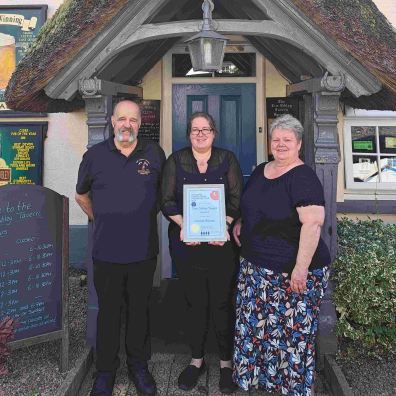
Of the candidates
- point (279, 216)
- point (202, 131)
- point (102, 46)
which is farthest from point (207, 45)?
point (279, 216)

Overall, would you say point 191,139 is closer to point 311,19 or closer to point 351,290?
point 311,19

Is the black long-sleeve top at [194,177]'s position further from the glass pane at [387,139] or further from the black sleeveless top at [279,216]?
the glass pane at [387,139]

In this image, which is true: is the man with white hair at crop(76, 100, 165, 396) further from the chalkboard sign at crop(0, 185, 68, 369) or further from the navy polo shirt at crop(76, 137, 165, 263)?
the chalkboard sign at crop(0, 185, 68, 369)

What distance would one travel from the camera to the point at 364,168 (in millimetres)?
5688

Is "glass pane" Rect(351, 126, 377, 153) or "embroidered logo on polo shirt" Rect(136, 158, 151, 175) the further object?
"glass pane" Rect(351, 126, 377, 153)

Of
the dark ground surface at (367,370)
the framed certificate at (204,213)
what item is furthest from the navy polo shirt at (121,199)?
the dark ground surface at (367,370)

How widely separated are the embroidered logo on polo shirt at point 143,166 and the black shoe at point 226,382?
5.21 ft

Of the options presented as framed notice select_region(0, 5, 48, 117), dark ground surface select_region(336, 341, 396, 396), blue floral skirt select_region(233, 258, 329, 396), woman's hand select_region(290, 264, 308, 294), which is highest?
framed notice select_region(0, 5, 48, 117)

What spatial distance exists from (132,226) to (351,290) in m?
1.90

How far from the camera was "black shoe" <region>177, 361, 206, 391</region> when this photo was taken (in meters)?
3.08

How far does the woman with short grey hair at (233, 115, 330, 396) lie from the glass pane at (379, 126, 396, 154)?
343 centimetres

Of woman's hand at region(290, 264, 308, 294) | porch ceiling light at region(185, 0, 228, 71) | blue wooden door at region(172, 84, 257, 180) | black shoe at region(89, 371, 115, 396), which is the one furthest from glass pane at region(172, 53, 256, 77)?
black shoe at region(89, 371, 115, 396)

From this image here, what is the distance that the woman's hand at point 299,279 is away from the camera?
266 cm

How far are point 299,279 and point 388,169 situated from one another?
3.71m
